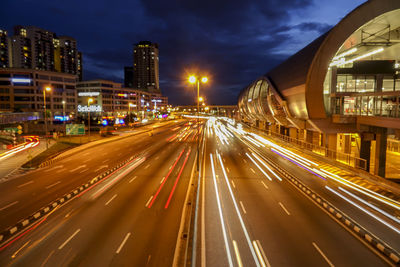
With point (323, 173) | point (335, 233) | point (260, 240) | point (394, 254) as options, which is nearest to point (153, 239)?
point (260, 240)

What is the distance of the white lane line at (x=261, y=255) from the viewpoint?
30.6 feet

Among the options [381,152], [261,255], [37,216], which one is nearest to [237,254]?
[261,255]

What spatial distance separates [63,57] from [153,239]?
686ft

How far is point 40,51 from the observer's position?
496 feet

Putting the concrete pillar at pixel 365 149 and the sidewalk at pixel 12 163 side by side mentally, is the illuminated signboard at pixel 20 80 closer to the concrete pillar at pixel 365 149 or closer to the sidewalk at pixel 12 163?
the sidewalk at pixel 12 163

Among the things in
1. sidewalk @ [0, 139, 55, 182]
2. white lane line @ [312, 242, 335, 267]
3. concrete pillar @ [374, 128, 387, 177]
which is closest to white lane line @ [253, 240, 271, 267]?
white lane line @ [312, 242, 335, 267]

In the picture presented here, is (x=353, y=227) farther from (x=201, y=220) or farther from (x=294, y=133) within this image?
(x=294, y=133)

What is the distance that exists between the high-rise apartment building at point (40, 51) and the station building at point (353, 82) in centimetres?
15695

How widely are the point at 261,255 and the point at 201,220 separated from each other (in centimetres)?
420

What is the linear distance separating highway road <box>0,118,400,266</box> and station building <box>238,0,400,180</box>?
9571 millimetres

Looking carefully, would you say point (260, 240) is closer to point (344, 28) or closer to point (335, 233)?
point (335, 233)

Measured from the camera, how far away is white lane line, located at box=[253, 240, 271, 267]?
30.6 feet

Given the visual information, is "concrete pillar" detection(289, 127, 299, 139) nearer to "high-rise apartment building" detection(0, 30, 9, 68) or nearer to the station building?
the station building

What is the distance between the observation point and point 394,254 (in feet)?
31.9
